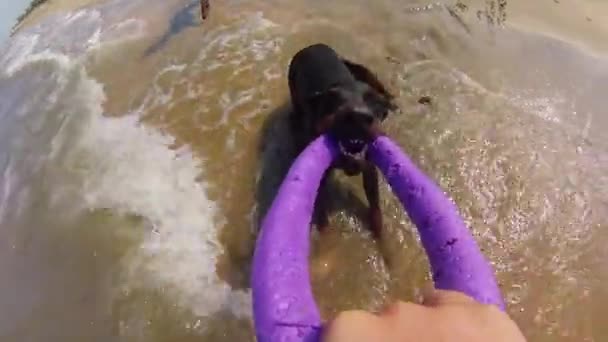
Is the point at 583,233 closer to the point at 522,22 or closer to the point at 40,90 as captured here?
the point at 522,22

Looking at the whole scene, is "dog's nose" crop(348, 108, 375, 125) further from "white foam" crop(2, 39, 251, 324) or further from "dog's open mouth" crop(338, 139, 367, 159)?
"white foam" crop(2, 39, 251, 324)

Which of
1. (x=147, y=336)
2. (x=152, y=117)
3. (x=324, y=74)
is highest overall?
(x=324, y=74)

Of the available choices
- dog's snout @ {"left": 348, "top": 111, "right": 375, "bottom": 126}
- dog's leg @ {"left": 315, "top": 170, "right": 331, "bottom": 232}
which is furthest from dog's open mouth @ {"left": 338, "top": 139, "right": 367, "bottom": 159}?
dog's leg @ {"left": 315, "top": 170, "right": 331, "bottom": 232}

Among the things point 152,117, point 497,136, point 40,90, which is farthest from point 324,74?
point 40,90

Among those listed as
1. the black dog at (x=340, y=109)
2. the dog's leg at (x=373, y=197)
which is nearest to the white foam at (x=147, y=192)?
the black dog at (x=340, y=109)

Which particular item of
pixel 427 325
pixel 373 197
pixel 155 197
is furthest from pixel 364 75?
pixel 427 325

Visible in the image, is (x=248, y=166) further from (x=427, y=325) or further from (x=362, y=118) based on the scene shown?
(x=427, y=325)
